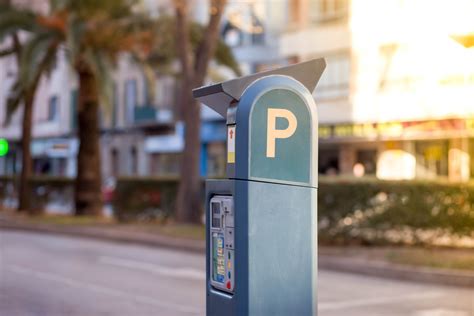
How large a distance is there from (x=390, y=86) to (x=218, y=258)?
29653 mm

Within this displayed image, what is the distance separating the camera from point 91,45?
23906 millimetres

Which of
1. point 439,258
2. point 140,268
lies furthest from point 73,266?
point 439,258

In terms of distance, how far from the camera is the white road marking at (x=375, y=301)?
10.5 meters

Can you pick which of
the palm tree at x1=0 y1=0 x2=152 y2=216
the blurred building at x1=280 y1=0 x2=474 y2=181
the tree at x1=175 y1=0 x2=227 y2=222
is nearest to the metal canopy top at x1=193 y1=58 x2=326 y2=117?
Result: the tree at x1=175 y1=0 x2=227 y2=222

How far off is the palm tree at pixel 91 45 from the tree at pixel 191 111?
10.1 feet

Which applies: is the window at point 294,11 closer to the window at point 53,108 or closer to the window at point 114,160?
the window at point 114,160

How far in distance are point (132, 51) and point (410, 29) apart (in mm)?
12383

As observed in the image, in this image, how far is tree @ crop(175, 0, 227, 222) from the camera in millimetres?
20500

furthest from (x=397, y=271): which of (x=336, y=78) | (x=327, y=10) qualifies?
(x=327, y=10)

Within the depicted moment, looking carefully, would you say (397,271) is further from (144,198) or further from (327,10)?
(327,10)

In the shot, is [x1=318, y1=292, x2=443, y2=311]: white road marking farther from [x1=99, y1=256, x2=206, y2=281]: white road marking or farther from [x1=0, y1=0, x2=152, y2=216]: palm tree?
[x1=0, y1=0, x2=152, y2=216]: palm tree

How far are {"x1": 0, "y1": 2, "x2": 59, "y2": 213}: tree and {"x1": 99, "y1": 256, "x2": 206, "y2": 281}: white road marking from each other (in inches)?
371

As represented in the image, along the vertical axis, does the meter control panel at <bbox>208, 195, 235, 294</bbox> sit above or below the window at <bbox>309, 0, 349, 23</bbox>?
below

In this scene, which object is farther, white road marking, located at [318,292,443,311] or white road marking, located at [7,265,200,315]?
white road marking, located at [318,292,443,311]
